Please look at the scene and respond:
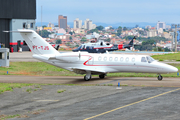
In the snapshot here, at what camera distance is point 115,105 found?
17.6 metres

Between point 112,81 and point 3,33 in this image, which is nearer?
point 112,81

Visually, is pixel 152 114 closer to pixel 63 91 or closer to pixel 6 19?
pixel 63 91

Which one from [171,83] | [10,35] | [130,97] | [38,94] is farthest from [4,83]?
[10,35]

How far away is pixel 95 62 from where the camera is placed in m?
28.7

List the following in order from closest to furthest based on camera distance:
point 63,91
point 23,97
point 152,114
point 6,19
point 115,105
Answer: point 152,114
point 115,105
point 23,97
point 63,91
point 6,19

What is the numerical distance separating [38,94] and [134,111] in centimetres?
772

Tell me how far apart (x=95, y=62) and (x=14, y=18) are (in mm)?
43339

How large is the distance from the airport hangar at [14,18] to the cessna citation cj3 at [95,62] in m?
38.4

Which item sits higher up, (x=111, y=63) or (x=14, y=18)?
(x=14, y=18)

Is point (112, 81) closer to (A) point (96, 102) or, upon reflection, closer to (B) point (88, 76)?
(B) point (88, 76)

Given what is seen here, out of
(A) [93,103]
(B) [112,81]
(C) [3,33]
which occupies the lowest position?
(A) [93,103]

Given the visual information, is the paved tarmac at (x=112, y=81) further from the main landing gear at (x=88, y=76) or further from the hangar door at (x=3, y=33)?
the hangar door at (x=3, y=33)

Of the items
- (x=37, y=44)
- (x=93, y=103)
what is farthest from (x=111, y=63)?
(x=93, y=103)

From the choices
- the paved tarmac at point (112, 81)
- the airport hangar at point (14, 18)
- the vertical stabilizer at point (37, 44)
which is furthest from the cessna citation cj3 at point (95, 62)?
the airport hangar at point (14, 18)
